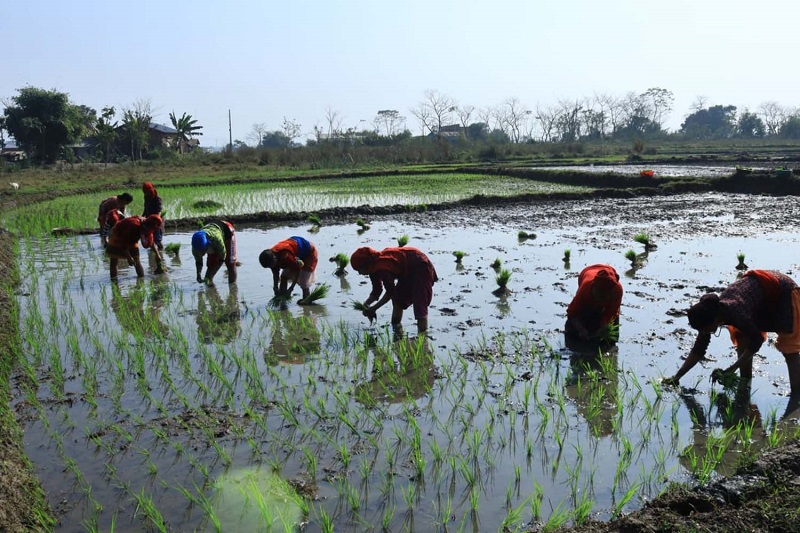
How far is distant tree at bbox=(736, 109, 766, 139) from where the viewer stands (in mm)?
59375

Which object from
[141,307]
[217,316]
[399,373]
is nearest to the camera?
[399,373]

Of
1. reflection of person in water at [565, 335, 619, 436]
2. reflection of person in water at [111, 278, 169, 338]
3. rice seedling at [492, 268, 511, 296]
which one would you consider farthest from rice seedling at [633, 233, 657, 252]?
reflection of person in water at [111, 278, 169, 338]

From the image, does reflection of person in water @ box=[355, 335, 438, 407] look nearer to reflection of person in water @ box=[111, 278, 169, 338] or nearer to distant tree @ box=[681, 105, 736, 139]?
reflection of person in water @ box=[111, 278, 169, 338]

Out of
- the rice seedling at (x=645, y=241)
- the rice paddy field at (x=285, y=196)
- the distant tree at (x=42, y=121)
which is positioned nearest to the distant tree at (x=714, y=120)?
the rice paddy field at (x=285, y=196)

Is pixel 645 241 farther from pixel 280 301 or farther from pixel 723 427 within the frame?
pixel 723 427

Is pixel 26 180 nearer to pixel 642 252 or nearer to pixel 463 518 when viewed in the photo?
pixel 642 252

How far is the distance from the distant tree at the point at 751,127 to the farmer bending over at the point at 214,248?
202 feet

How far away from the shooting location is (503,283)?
23.1 ft

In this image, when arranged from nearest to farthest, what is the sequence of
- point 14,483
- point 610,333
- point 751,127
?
point 14,483 → point 610,333 → point 751,127

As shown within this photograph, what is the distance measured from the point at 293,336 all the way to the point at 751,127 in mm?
64317

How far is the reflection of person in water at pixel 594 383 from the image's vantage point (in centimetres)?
400

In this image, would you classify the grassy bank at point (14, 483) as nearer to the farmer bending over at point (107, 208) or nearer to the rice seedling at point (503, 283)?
the rice seedling at point (503, 283)

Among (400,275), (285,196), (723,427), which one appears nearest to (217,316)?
(400,275)

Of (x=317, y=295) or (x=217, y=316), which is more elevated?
(x=317, y=295)
